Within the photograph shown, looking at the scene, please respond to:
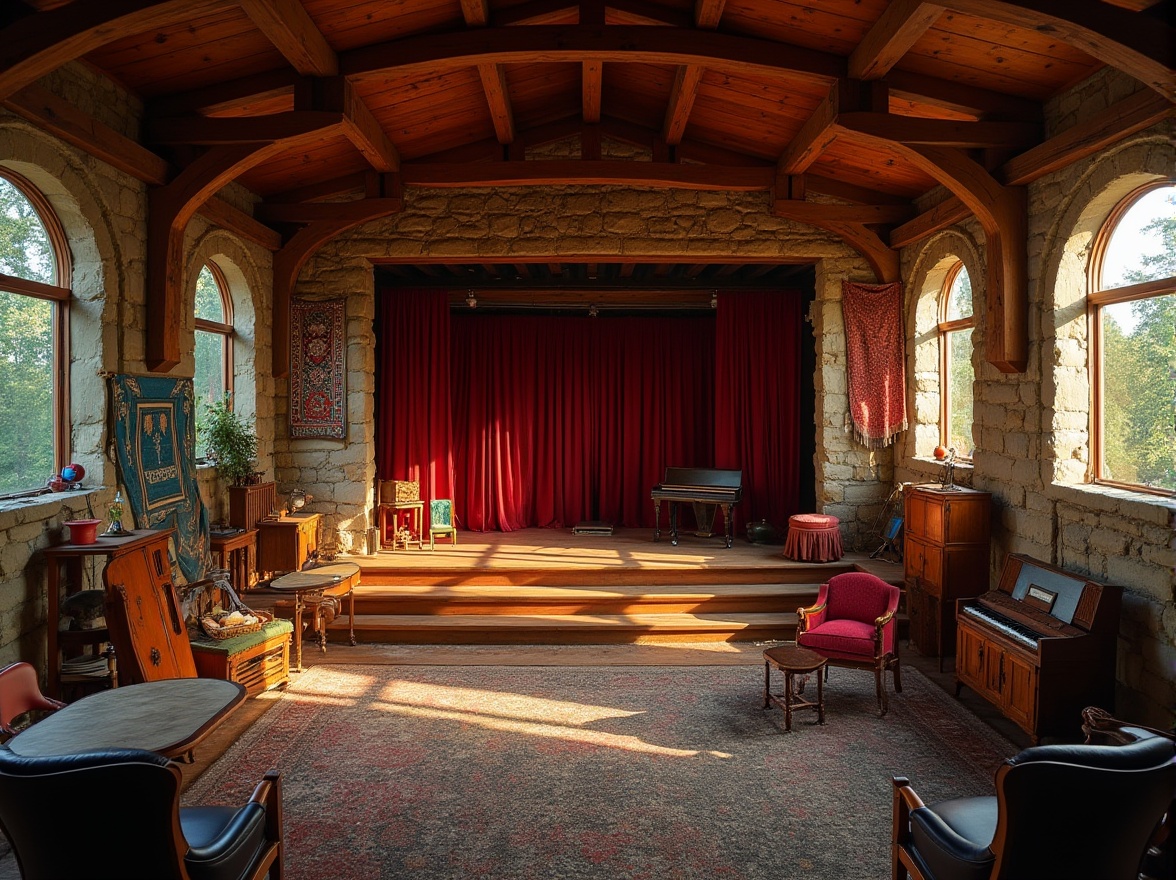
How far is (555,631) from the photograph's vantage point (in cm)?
671

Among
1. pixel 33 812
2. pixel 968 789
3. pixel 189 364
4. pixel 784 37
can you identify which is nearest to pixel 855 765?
pixel 968 789

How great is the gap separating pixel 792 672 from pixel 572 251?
4.83m

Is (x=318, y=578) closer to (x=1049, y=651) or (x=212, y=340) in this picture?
(x=212, y=340)

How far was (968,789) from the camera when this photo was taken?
13.1 ft

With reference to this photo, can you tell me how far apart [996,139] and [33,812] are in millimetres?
6392

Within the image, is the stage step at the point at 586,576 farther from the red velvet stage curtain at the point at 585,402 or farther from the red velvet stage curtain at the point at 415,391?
the red velvet stage curtain at the point at 585,402

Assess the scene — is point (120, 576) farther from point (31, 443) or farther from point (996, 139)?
point (996, 139)

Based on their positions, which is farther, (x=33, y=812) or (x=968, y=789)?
(x=968, y=789)

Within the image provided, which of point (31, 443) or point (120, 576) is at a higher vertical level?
point (31, 443)

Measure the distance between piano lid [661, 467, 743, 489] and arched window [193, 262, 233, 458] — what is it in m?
4.82

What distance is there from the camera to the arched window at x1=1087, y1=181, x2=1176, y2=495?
4.66 meters

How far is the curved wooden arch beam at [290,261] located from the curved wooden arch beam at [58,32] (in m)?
3.83

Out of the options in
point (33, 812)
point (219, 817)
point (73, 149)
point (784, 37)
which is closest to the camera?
point (33, 812)

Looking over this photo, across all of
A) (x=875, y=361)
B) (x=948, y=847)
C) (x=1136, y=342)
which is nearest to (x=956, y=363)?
(x=875, y=361)
